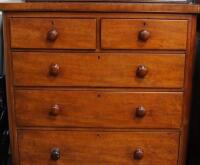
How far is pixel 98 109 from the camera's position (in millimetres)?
1345

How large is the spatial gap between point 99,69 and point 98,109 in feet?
0.58

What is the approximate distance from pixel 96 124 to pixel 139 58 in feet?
1.13

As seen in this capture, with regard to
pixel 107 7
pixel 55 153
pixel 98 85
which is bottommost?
pixel 55 153

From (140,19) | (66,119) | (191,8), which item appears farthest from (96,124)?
(191,8)

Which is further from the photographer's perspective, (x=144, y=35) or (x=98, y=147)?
(x=98, y=147)

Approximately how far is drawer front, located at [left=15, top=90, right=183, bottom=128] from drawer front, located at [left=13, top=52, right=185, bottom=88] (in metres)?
0.05

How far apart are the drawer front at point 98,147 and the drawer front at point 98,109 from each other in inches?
1.9

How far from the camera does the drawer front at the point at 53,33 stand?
126 cm

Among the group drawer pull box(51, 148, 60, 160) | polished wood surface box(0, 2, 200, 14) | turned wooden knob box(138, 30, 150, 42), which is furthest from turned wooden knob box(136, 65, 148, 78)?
drawer pull box(51, 148, 60, 160)

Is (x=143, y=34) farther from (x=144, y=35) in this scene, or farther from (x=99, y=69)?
(x=99, y=69)

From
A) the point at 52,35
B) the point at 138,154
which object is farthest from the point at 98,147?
the point at 52,35

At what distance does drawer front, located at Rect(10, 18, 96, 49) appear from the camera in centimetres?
126

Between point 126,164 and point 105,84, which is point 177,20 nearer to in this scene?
point 105,84

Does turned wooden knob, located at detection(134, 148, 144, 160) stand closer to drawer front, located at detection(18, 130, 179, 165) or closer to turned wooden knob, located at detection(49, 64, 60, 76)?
drawer front, located at detection(18, 130, 179, 165)
